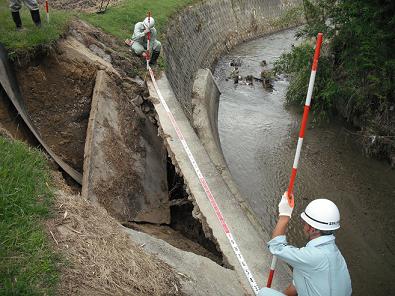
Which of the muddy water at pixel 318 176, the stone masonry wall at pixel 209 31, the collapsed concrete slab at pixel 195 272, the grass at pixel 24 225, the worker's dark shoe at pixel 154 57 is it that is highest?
the grass at pixel 24 225

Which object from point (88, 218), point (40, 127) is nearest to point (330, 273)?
point (88, 218)

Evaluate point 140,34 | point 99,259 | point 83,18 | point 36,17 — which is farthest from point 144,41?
point 99,259

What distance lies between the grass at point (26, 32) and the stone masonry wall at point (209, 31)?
354cm

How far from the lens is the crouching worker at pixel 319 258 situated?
396cm

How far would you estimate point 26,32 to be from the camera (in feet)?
30.0

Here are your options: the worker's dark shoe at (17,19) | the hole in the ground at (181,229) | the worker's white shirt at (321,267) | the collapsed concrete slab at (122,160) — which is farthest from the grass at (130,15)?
the worker's white shirt at (321,267)

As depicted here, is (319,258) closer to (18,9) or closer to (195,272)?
(195,272)

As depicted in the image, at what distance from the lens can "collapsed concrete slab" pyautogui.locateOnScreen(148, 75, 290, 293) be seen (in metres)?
6.04

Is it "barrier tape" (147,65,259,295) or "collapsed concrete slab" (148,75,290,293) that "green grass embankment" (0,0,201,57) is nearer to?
"barrier tape" (147,65,259,295)

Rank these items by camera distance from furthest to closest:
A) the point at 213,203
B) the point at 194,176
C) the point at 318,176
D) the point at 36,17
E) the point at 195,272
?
the point at 318,176 < the point at 36,17 < the point at 194,176 < the point at 213,203 < the point at 195,272

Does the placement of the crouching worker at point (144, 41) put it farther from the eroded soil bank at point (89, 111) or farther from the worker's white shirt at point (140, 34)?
the eroded soil bank at point (89, 111)

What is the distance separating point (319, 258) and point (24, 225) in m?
3.02

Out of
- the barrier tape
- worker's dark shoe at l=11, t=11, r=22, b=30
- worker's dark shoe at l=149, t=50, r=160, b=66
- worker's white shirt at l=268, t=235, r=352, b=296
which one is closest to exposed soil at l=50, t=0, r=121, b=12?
worker's dark shoe at l=149, t=50, r=160, b=66

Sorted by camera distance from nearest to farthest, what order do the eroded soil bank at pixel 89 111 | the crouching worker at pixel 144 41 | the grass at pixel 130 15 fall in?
the eroded soil bank at pixel 89 111
the crouching worker at pixel 144 41
the grass at pixel 130 15
